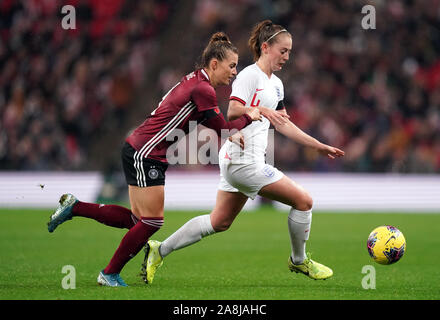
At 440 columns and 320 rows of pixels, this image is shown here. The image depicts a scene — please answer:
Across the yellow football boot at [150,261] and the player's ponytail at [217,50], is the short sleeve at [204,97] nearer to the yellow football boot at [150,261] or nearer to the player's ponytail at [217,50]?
the player's ponytail at [217,50]

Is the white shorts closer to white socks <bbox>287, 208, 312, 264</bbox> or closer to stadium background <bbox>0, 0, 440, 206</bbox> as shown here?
white socks <bbox>287, 208, 312, 264</bbox>

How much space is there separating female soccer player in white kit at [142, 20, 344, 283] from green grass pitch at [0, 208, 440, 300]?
33cm

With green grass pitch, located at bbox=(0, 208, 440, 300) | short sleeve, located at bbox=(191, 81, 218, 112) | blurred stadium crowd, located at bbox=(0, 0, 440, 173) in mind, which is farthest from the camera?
blurred stadium crowd, located at bbox=(0, 0, 440, 173)

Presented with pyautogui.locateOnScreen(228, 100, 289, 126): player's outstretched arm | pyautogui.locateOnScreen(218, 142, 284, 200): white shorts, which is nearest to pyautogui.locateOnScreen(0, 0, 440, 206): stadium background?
pyautogui.locateOnScreen(218, 142, 284, 200): white shorts

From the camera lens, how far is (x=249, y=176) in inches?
251

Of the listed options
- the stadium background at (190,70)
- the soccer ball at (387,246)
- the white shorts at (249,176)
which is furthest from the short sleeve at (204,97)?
the stadium background at (190,70)

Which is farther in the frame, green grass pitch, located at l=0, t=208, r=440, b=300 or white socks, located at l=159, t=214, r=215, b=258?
white socks, located at l=159, t=214, r=215, b=258

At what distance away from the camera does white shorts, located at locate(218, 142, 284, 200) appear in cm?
638

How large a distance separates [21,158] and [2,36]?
410 cm

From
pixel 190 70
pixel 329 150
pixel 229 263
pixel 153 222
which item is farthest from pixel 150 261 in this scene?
pixel 190 70

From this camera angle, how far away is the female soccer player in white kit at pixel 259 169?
6.38 meters

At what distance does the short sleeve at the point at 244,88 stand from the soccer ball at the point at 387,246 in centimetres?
188
